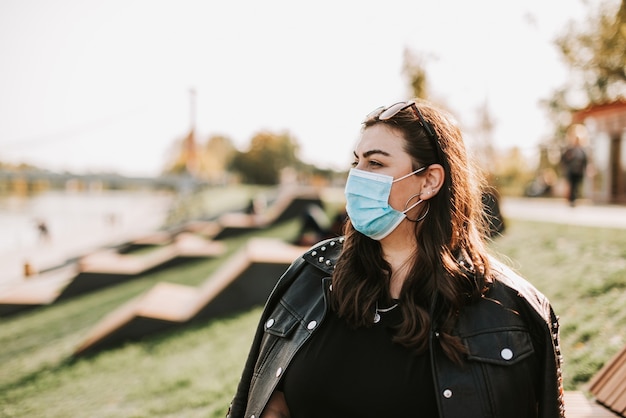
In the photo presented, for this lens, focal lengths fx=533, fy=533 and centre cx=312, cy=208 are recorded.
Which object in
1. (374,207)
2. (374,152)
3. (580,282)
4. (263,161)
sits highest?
(374,152)

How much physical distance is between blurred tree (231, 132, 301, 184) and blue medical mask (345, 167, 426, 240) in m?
77.5

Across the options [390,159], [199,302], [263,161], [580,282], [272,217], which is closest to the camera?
[390,159]

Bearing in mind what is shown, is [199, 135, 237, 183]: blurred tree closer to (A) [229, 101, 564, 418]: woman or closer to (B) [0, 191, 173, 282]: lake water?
(B) [0, 191, 173, 282]: lake water

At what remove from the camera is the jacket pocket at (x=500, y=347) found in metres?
1.94

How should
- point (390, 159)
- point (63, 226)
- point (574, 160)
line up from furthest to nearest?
point (63, 226) → point (574, 160) → point (390, 159)

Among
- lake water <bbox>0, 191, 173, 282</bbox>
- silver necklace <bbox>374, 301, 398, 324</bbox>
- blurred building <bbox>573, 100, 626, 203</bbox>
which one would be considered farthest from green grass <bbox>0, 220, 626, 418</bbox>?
lake water <bbox>0, 191, 173, 282</bbox>

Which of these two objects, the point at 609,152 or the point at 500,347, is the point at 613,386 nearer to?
the point at 500,347

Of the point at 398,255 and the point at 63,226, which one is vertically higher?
the point at 398,255

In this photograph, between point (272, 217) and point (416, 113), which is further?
point (272, 217)

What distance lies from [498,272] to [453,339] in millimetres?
370

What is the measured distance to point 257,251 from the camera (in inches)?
364

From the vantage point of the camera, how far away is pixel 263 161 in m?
80.4

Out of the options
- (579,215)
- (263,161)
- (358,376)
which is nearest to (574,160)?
(579,215)

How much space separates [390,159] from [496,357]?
912 millimetres
